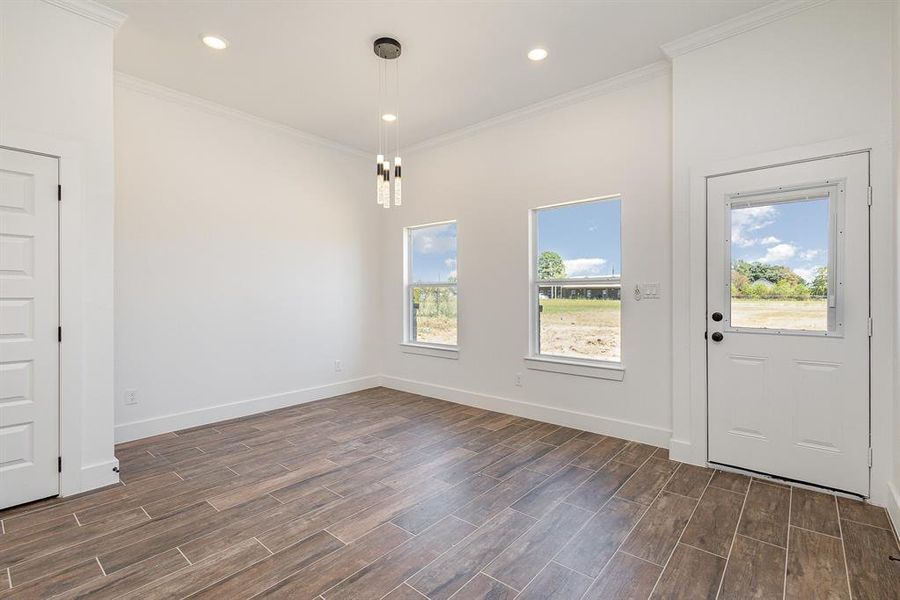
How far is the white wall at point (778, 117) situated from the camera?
258 centimetres

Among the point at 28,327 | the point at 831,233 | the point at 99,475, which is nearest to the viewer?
the point at 28,327

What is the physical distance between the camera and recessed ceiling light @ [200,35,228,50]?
3.17 meters

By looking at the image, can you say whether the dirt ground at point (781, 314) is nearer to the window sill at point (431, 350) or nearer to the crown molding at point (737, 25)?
the crown molding at point (737, 25)

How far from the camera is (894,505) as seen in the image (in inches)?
93.3

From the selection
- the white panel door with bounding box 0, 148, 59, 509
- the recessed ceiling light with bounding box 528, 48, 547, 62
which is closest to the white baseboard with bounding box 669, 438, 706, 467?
the recessed ceiling light with bounding box 528, 48, 547, 62

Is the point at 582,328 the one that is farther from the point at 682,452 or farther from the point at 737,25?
the point at 737,25

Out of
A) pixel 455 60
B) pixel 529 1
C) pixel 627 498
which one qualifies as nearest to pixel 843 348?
pixel 627 498

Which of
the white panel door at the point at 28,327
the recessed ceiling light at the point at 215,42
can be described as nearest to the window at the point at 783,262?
the recessed ceiling light at the point at 215,42

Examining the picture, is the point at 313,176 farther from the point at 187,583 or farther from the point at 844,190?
the point at 844,190

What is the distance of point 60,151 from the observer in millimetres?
2734

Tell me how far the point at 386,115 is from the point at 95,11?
7.81 feet

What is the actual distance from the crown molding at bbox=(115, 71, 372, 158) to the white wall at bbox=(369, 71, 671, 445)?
1.10m

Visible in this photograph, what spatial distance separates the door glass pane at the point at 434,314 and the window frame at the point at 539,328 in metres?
1.11

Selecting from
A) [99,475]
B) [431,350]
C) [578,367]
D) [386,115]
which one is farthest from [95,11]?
[578,367]
